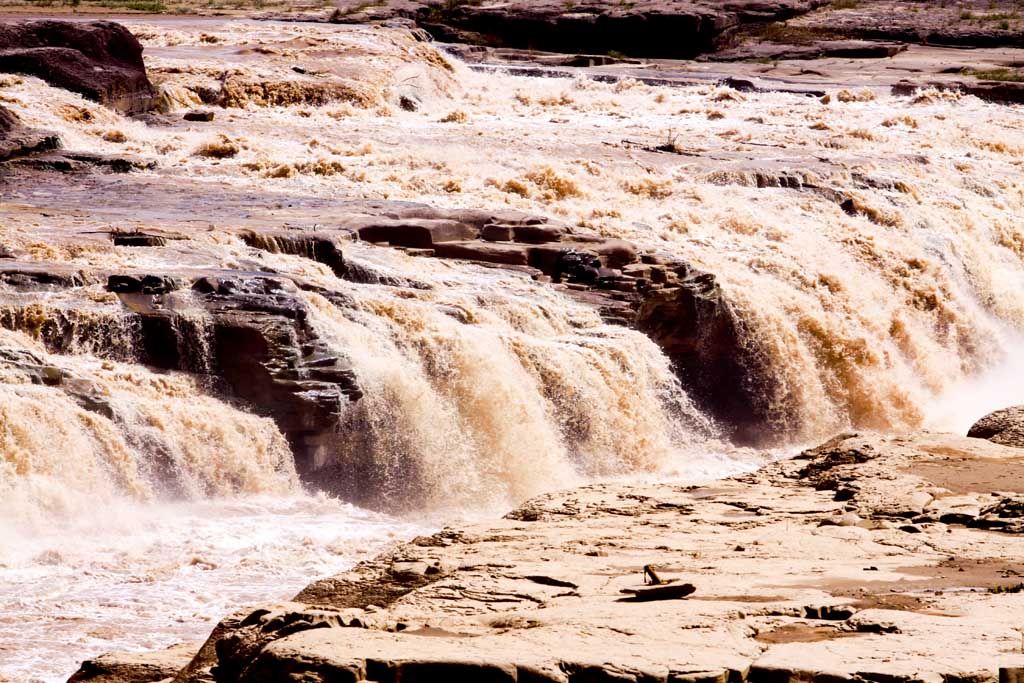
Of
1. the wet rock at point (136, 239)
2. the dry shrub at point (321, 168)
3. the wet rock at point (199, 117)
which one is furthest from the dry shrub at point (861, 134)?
the wet rock at point (136, 239)

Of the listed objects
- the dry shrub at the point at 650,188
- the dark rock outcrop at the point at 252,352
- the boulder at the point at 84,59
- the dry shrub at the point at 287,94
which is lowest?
the dark rock outcrop at the point at 252,352

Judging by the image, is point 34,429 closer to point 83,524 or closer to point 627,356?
point 83,524

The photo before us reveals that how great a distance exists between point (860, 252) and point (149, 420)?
11.7m

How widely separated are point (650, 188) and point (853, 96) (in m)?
→ 10.8

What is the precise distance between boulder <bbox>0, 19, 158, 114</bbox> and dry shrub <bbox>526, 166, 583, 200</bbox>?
6.64 metres

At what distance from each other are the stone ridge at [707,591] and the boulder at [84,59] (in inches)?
637

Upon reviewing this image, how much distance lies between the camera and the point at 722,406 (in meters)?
18.4

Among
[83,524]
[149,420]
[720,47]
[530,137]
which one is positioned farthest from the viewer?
[720,47]

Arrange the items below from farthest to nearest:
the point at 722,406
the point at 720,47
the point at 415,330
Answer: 1. the point at 720,47
2. the point at 722,406
3. the point at 415,330

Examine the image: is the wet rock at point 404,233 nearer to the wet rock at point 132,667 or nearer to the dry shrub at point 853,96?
the wet rock at point 132,667

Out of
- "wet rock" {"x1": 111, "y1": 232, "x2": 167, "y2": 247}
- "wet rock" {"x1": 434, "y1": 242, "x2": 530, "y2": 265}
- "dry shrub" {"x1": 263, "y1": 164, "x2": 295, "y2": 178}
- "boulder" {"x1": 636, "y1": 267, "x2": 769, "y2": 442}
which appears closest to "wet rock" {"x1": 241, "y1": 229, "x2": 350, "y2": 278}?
"wet rock" {"x1": 111, "y1": 232, "x2": 167, "y2": 247}

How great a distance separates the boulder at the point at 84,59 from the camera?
24.2 metres

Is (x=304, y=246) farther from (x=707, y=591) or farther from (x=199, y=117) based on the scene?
(x=707, y=591)

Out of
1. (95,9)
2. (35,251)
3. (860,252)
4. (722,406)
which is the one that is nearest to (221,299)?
(35,251)
